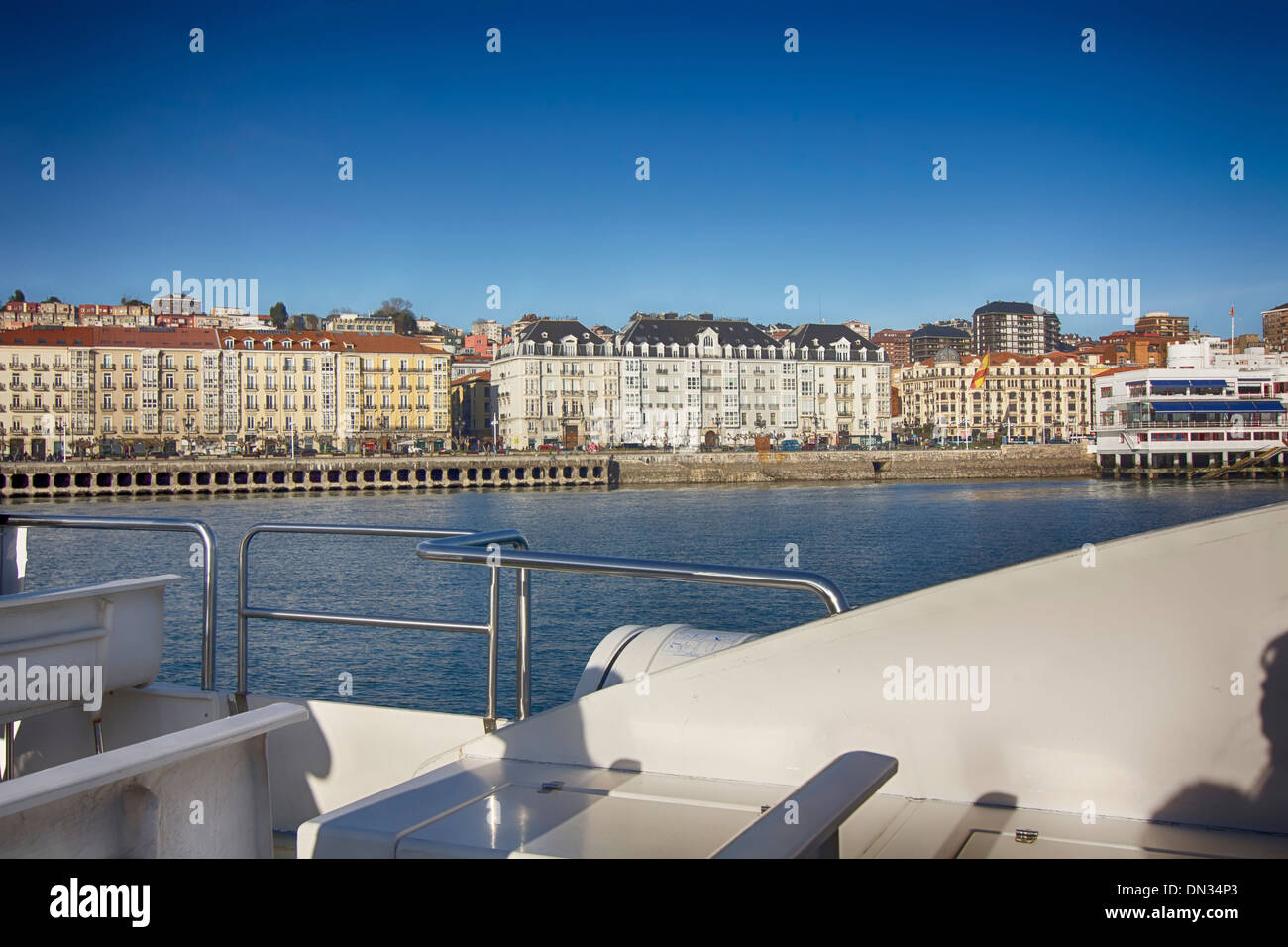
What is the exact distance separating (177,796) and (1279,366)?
10273cm

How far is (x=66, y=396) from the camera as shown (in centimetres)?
8419

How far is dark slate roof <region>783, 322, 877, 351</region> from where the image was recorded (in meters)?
108

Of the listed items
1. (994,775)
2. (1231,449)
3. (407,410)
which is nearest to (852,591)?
(994,775)

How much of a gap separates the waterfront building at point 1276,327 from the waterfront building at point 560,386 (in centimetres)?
11472

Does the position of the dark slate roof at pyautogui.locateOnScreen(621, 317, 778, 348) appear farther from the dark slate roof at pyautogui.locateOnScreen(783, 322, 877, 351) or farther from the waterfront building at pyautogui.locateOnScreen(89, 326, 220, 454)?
the waterfront building at pyautogui.locateOnScreen(89, 326, 220, 454)

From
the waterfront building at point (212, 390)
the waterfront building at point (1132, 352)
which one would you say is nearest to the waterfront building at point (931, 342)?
the waterfront building at point (1132, 352)

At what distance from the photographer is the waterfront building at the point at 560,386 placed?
3903 inches

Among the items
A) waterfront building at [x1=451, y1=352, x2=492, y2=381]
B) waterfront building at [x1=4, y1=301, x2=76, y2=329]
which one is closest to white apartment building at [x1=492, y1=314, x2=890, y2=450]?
waterfront building at [x1=451, y1=352, x2=492, y2=381]

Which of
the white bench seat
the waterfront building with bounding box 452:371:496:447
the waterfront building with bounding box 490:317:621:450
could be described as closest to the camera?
the white bench seat

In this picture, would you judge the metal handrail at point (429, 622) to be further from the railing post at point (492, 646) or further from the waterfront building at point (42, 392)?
→ the waterfront building at point (42, 392)

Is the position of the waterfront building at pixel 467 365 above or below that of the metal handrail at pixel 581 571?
above

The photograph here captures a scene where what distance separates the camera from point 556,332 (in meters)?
101

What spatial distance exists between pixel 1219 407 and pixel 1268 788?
3470 inches

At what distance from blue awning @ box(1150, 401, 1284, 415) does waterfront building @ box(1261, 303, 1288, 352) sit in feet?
302
